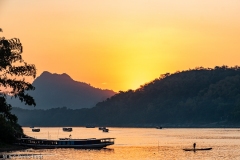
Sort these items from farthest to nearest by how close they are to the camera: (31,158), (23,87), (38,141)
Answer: (38,141) < (31,158) < (23,87)

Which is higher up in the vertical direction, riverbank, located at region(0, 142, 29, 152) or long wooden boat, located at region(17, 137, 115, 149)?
long wooden boat, located at region(17, 137, 115, 149)

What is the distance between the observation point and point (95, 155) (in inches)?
3686

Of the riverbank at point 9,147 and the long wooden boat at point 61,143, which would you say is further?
the long wooden boat at point 61,143

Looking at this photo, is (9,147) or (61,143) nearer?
(9,147)

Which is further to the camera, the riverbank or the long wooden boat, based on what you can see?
the long wooden boat

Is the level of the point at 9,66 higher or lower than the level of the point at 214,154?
higher

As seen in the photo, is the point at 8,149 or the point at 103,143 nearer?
the point at 8,149

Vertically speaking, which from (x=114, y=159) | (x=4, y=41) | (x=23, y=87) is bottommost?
(x=114, y=159)

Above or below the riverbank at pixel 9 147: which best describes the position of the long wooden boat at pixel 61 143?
above

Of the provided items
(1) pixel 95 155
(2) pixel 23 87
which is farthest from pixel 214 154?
(2) pixel 23 87

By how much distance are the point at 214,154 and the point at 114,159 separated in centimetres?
1864

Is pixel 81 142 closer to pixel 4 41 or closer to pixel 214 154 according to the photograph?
pixel 214 154

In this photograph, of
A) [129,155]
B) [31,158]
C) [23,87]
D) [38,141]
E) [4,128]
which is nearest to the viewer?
[23,87]

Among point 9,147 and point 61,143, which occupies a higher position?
point 61,143
